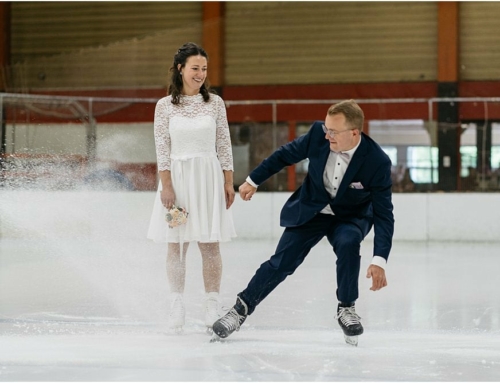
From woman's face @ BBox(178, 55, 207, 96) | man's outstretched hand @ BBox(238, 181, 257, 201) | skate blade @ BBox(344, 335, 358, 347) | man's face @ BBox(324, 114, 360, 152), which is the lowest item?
skate blade @ BBox(344, 335, 358, 347)

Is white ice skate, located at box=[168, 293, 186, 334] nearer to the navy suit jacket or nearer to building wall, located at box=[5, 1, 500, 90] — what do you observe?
the navy suit jacket

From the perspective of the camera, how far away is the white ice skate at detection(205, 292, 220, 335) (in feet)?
12.1

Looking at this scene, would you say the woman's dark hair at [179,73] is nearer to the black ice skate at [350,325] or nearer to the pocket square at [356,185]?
the pocket square at [356,185]

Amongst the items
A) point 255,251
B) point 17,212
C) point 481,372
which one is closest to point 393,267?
point 255,251

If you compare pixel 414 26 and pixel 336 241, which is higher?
pixel 414 26

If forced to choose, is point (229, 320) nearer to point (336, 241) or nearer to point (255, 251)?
point (336, 241)

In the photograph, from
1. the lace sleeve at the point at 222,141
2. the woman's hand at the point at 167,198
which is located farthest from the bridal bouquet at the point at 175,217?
the lace sleeve at the point at 222,141

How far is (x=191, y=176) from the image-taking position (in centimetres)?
372

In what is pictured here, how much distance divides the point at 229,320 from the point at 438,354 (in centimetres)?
79

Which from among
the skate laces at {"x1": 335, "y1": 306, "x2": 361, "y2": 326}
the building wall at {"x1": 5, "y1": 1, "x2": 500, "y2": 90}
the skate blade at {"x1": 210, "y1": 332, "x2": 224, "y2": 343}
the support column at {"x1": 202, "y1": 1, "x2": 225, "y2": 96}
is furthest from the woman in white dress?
the support column at {"x1": 202, "y1": 1, "x2": 225, "y2": 96}

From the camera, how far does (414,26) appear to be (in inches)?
524

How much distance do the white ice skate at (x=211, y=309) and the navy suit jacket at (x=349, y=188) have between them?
485 mm

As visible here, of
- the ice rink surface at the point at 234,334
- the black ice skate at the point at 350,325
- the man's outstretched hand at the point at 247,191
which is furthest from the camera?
the man's outstretched hand at the point at 247,191

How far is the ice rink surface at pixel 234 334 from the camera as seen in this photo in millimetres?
2914
